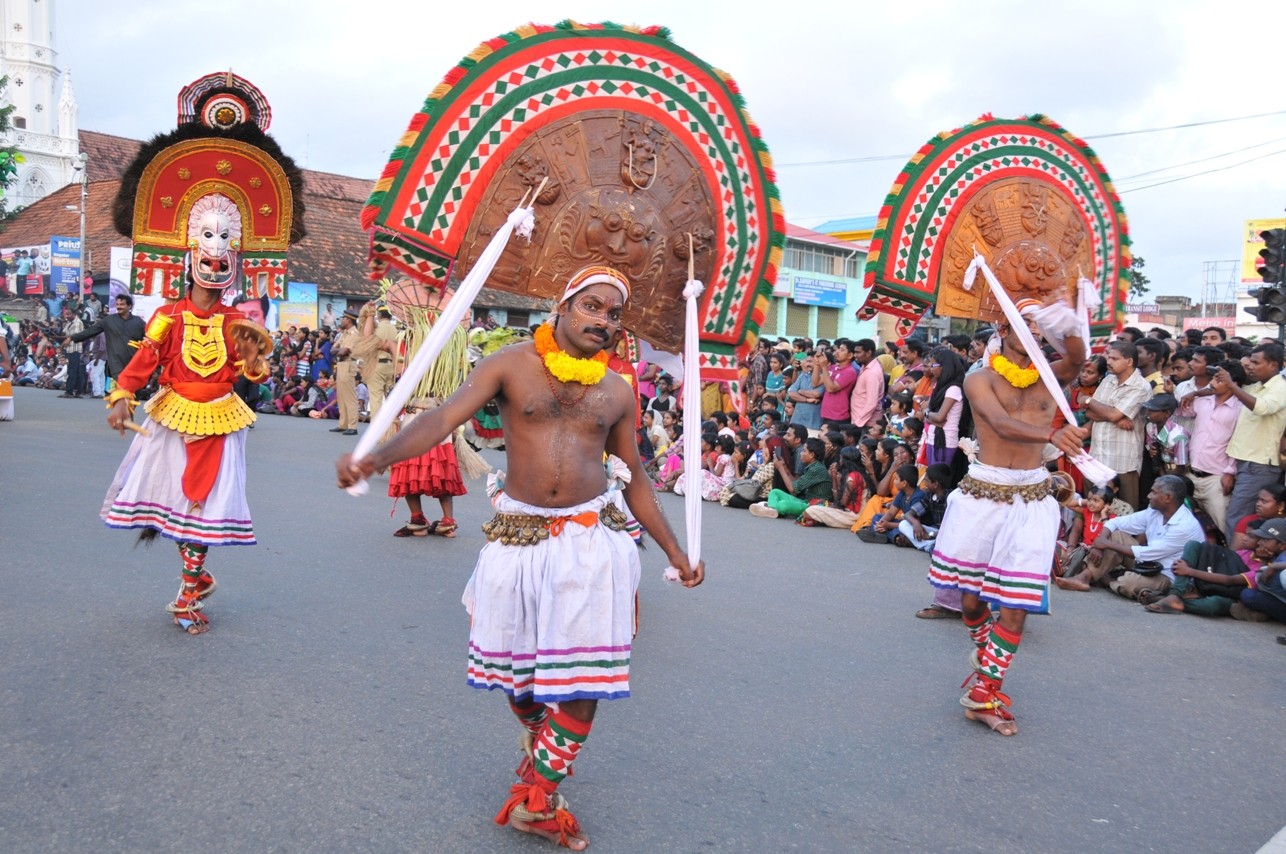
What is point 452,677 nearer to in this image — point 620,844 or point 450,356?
point 620,844

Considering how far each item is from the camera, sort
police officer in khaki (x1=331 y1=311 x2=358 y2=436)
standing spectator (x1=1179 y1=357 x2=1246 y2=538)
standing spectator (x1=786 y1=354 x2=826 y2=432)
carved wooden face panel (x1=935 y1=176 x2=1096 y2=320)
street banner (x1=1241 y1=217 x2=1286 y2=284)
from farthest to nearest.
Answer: street banner (x1=1241 y1=217 x2=1286 y2=284), police officer in khaki (x1=331 y1=311 x2=358 y2=436), standing spectator (x1=786 y1=354 x2=826 y2=432), standing spectator (x1=1179 y1=357 x2=1246 y2=538), carved wooden face panel (x1=935 y1=176 x2=1096 y2=320)

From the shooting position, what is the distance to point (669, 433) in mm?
13633

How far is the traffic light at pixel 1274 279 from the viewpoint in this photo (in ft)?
37.0

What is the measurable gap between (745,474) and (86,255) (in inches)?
1172

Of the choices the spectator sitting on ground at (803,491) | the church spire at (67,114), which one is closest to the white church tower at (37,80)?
the church spire at (67,114)

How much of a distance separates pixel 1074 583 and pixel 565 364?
222 inches

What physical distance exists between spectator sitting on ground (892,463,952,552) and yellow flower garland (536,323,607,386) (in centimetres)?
609

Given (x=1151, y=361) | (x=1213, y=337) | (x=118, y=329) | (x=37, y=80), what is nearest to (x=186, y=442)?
(x=1151, y=361)

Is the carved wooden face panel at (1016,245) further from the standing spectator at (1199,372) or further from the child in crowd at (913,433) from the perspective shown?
the child in crowd at (913,433)

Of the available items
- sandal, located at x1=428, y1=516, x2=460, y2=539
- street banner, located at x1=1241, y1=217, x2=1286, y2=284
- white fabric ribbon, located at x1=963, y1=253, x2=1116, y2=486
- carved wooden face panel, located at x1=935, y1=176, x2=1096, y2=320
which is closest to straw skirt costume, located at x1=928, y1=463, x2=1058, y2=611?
white fabric ribbon, located at x1=963, y1=253, x2=1116, y2=486

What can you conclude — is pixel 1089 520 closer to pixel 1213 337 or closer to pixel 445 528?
pixel 1213 337

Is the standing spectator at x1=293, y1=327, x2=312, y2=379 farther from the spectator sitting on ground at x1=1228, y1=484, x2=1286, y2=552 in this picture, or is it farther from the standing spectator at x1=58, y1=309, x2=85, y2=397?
the spectator sitting on ground at x1=1228, y1=484, x2=1286, y2=552

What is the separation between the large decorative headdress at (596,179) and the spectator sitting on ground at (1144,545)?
366cm

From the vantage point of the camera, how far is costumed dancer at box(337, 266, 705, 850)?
11.0 ft
